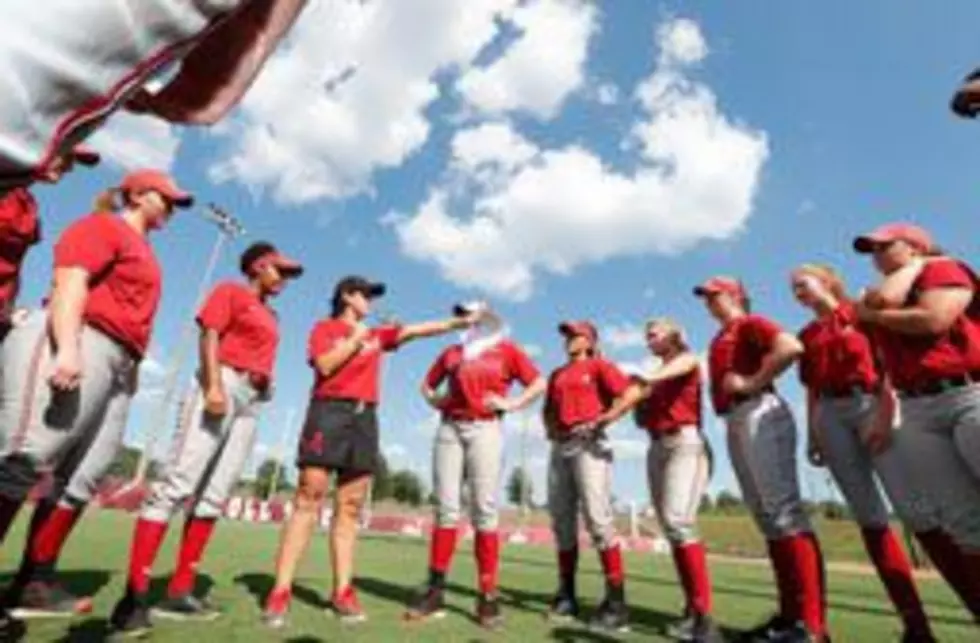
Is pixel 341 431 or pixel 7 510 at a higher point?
pixel 341 431

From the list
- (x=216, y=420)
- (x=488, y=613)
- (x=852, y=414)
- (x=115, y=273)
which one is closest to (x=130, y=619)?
(x=216, y=420)

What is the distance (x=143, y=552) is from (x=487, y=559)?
98.2 inches

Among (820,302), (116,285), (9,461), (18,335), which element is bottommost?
(9,461)

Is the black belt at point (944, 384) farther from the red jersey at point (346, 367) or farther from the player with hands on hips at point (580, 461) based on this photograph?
the red jersey at point (346, 367)

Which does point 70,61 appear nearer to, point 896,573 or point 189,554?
point 189,554

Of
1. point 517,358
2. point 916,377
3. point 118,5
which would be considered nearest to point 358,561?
point 517,358

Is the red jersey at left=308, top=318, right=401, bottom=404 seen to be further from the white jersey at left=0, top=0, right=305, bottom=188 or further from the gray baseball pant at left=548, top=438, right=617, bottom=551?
the white jersey at left=0, top=0, right=305, bottom=188

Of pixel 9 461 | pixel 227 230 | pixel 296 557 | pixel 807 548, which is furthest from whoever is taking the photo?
pixel 227 230

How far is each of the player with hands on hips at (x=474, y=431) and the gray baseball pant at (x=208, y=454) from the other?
162 centimetres

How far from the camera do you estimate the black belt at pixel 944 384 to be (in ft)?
13.8

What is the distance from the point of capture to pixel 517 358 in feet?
25.0

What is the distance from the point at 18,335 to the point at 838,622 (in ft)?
21.2

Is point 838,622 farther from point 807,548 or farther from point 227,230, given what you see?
point 227,230

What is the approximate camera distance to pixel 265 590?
6953 mm
